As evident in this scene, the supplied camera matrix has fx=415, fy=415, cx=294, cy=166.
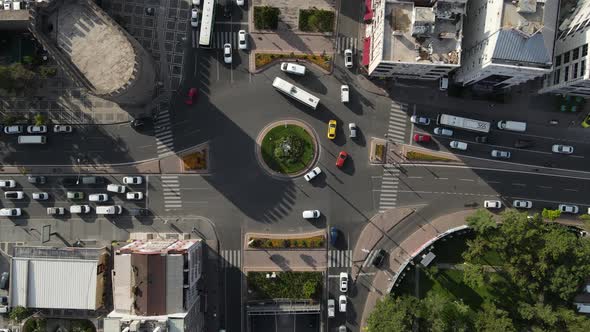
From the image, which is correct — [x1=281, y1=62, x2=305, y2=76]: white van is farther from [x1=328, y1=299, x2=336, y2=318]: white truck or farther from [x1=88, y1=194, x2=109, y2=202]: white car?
[x1=328, y1=299, x2=336, y2=318]: white truck

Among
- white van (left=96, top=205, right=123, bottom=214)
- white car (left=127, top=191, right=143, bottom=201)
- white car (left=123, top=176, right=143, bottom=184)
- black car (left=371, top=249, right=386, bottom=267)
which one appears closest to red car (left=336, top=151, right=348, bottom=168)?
black car (left=371, top=249, right=386, bottom=267)

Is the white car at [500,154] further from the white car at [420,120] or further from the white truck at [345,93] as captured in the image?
the white truck at [345,93]

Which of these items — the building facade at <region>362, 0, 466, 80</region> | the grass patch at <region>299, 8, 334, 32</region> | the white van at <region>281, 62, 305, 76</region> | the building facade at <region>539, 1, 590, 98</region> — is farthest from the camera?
the grass patch at <region>299, 8, 334, 32</region>

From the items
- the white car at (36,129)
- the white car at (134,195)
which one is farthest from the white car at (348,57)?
the white car at (36,129)

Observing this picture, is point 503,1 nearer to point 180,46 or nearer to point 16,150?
point 180,46

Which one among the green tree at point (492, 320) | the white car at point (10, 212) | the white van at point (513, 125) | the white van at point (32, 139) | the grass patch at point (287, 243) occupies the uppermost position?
the white van at point (513, 125)

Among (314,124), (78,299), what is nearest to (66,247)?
(78,299)

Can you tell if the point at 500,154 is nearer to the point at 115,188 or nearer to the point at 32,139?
the point at 115,188
